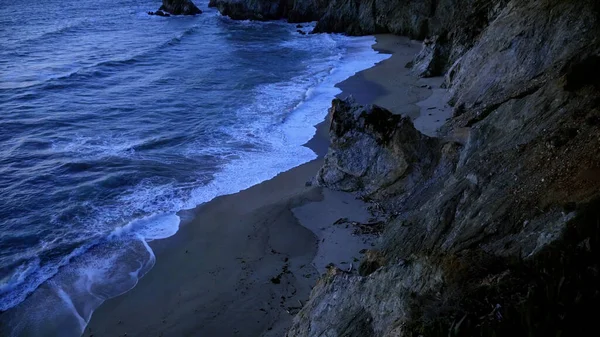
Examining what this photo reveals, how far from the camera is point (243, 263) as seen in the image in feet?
40.4

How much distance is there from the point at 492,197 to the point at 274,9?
50.0m

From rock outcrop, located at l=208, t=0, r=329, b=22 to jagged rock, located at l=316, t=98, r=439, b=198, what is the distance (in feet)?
133

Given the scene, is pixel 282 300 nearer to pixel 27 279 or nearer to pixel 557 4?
pixel 27 279

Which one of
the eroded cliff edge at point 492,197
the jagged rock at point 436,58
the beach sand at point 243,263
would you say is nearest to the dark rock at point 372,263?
the eroded cliff edge at point 492,197

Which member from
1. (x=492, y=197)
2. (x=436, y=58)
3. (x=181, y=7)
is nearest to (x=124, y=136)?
(x=436, y=58)

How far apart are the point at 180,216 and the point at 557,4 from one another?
1326cm

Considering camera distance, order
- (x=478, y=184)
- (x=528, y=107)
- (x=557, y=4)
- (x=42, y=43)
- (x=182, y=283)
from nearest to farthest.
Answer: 1. (x=478, y=184)
2. (x=528, y=107)
3. (x=182, y=283)
4. (x=557, y=4)
5. (x=42, y=43)

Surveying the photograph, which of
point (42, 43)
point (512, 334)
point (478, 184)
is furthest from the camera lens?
point (42, 43)

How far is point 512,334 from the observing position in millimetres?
4488

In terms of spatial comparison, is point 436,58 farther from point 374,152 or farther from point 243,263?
point 243,263

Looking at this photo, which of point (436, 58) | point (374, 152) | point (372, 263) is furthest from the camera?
point (436, 58)

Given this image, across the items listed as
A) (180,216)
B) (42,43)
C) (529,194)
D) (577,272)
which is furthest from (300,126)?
(42,43)

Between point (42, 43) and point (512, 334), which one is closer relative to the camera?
point (512, 334)

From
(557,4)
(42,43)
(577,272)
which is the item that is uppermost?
(557,4)
